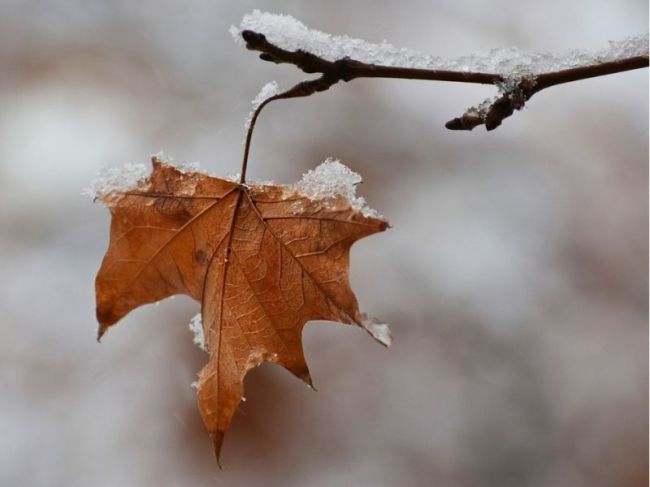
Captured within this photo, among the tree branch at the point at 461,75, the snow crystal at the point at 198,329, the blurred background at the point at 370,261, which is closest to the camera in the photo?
the tree branch at the point at 461,75

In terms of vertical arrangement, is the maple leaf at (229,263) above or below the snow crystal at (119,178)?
below

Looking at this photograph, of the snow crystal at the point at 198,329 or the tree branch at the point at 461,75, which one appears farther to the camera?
the snow crystal at the point at 198,329

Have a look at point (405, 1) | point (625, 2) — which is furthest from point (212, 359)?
point (625, 2)

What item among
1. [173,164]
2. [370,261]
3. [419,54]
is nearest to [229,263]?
[173,164]

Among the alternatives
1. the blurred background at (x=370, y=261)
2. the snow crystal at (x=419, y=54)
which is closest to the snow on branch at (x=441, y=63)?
the snow crystal at (x=419, y=54)

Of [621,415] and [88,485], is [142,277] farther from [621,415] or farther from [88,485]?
[621,415]

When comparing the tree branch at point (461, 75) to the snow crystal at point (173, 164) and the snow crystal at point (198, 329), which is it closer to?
the snow crystal at point (173, 164)

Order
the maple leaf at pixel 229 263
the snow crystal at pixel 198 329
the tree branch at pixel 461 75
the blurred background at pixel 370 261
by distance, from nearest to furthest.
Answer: the tree branch at pixel 461 75, the maple leaf at pixel 229 263, the snow crystal at pixel 198 329, the blurred background at pixel 370 261

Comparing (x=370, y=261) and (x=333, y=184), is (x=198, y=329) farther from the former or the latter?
(x=370, y=261)
